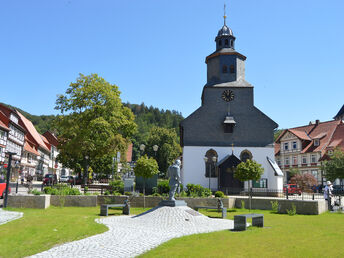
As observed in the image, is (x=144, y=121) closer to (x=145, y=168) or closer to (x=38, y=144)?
(x=38, y=144)

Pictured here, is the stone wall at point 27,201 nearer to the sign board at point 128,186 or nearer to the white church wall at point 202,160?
the sign board at point 128,186

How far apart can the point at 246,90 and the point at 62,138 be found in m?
22.9

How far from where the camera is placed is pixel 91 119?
117 feet

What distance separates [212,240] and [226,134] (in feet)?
84.4

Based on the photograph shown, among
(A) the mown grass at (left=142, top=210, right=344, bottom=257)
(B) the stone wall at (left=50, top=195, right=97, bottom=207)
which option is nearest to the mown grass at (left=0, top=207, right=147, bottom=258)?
(A) the mown grass at (left=142, top=210, right=344, bottom=257)

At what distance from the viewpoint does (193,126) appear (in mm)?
35188

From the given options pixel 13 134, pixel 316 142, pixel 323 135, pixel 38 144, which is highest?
pixel 323 135

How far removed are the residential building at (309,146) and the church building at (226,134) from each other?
65.5 ft

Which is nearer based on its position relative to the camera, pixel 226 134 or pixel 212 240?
pixel 212 240

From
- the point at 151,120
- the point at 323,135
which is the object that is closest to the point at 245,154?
the point at 323,135

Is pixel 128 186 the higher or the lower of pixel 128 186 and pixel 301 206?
the higher

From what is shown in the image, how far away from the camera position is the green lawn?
8148 millimetres

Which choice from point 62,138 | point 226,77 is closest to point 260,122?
point 226,77

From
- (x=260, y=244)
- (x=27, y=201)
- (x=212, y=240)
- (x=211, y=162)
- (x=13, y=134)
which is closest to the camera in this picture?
(x=260, y=244)
